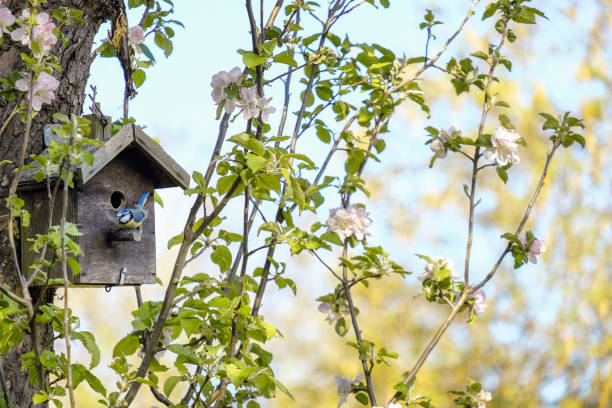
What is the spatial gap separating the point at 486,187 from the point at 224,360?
19.6 ft

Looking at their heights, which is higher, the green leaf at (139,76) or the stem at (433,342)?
the green leaf at (139,76)

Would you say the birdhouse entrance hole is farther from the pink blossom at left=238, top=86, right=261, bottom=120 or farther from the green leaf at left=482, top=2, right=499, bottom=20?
the green leaf at left=482, top=2, right=499, bottom=20

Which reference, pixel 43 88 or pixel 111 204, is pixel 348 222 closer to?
pixel 111 204

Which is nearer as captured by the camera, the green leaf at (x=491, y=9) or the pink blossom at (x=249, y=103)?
the pink blossom at (x=249, y=103)

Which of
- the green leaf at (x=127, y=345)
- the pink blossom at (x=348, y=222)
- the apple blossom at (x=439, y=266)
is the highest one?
the pink blossom at (x=348, y=222)

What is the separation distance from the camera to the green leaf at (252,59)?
1.45 meters

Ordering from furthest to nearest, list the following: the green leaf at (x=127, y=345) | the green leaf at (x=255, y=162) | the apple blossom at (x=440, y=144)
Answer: the apple blossom at (x=440, y=144)
the green leaf at (x=127, y=345)
the green leaf at (x=255, y=162)

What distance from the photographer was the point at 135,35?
73.3 inches

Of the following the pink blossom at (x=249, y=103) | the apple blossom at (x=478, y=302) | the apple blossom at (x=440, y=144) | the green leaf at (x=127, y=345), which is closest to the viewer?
the pink blossom at (x=249, y=103)

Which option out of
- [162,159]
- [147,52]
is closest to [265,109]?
[162,159]

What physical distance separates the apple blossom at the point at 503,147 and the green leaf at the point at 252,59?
782 mm

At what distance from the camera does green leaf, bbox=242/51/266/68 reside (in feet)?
4.75

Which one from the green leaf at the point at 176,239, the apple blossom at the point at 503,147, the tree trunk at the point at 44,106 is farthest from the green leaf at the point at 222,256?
the apple blossom at the point at 503,147

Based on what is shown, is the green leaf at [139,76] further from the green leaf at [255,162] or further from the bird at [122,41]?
the green leaf at [255,162]
